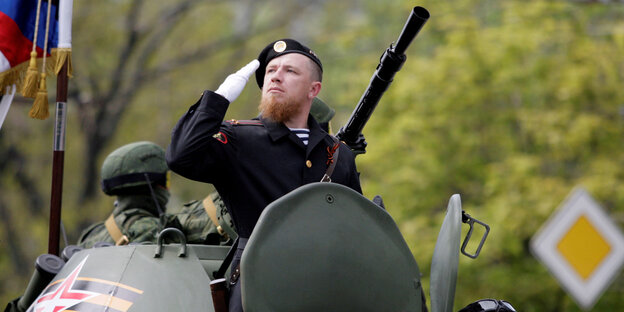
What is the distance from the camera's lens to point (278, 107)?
4.26 meters

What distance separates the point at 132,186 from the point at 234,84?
2.72 meters

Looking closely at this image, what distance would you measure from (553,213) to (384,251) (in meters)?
11.8

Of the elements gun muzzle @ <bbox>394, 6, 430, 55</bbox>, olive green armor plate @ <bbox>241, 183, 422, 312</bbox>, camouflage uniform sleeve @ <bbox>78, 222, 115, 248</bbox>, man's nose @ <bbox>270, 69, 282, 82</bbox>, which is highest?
gun muzzle @ <bbox>394, 6, 430, 55</bbox>

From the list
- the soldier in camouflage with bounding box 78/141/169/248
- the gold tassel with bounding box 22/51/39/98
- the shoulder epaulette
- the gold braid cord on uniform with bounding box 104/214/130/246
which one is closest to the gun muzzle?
the shoulder epaulette

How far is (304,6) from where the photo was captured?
20766 mm

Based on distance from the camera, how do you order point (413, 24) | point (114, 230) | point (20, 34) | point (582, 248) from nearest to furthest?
point (413, 24)
point (20, 34)
point (114, 230)
point (582, 248)

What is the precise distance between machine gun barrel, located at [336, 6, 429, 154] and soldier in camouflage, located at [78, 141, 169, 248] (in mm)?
1592

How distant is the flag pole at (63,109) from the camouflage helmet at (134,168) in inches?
36.5

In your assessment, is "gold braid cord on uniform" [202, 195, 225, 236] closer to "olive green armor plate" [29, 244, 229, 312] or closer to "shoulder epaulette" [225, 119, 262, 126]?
"olive green armor plate" [29, 244, 229, 312]

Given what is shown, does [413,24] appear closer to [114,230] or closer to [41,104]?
[41,104]

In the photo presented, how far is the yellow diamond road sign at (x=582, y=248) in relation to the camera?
9.65 metres

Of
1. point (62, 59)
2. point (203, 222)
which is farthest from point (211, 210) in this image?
point (62, 59)

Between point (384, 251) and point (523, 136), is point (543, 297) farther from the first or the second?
point (384, 251)

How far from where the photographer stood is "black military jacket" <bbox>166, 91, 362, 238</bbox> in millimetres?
3929
